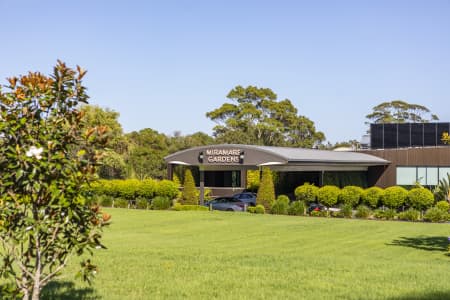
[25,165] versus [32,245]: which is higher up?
[25,165]

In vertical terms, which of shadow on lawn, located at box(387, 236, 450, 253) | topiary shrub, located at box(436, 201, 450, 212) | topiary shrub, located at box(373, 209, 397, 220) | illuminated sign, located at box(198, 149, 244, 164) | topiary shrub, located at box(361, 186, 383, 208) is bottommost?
shadow on lawn, located at box(387, 236, 450, 253)

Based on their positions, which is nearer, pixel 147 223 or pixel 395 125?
pixel 147 223

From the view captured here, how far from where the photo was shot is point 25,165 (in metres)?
6.40

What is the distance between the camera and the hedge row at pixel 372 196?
34781 mm

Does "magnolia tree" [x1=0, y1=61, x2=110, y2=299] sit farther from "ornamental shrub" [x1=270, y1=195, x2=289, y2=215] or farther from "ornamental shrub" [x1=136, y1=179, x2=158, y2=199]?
"ornamental shrub" [x1=136, y1=179, x2=158, y2=199]

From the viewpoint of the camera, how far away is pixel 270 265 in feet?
42.7

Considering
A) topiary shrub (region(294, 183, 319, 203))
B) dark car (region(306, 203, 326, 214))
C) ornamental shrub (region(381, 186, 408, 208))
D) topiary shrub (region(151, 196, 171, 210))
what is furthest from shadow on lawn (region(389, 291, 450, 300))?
topiary shrub (region(151, 196, 171, 210))

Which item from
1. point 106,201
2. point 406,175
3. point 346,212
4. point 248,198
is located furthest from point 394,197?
point 106,201

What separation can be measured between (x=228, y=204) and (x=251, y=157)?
5803 mm

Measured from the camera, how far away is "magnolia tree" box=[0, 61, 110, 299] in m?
6.49

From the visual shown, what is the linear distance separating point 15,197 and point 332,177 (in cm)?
4474

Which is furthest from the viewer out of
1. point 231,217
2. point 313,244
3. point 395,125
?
point 395,125

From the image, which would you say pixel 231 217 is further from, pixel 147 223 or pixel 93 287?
pixel 93 287

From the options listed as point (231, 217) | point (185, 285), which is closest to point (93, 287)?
point (185, 285)
